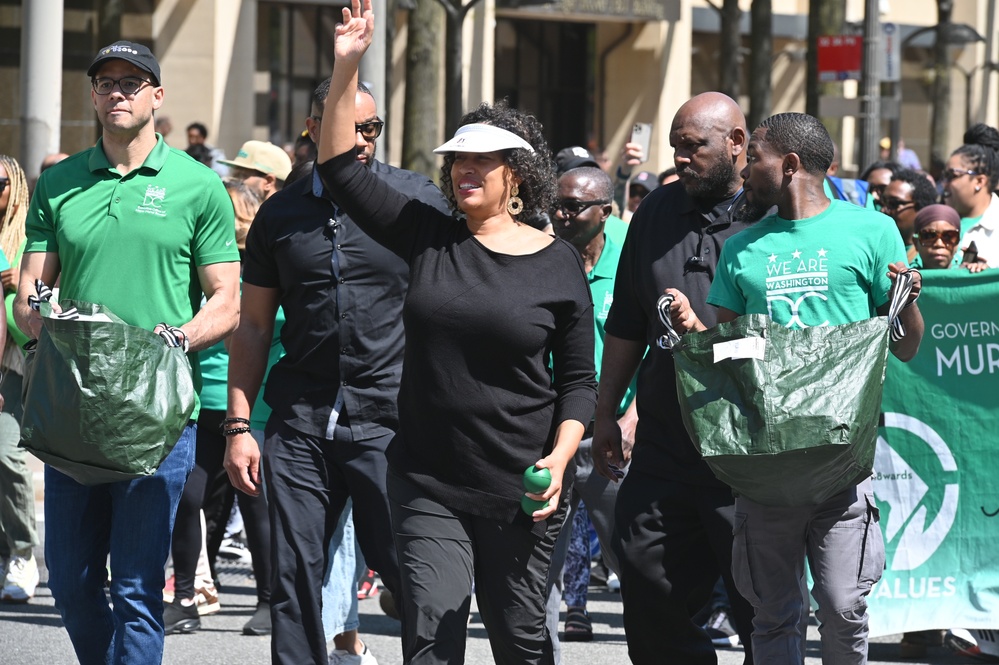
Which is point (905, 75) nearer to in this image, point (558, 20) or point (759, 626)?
point (558, 20)

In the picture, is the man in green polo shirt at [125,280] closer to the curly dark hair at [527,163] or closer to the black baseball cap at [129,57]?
the black baseball cap at [129,57]

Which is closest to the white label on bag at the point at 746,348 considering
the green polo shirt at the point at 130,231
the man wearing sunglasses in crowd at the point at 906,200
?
the green polo shirt at the point at 130,231

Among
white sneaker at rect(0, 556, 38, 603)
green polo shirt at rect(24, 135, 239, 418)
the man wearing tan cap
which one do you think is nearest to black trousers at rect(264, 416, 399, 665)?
green polo shirt at rect(24, 135, 239, 418)

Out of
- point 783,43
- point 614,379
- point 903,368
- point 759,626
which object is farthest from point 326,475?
point 783,43

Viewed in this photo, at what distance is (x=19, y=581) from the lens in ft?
26.8

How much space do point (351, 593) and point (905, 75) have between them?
35.4 m

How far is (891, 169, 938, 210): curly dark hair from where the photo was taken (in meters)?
9.75

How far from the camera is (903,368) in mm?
7227

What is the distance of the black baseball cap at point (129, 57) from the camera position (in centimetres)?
530

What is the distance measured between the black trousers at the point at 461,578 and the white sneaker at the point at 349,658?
176cm

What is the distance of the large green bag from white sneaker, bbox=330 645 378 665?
229cm

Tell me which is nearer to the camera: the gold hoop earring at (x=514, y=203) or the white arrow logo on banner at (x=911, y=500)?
the gold hoop earring at (x=514, y=203)

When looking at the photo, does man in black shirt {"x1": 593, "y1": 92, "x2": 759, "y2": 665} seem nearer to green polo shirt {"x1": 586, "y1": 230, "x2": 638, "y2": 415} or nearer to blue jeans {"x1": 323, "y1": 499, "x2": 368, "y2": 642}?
blue jeans {"x1": 323, "y1": 499, "x2": 368, "y2": 642}

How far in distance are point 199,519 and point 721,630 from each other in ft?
8.29
